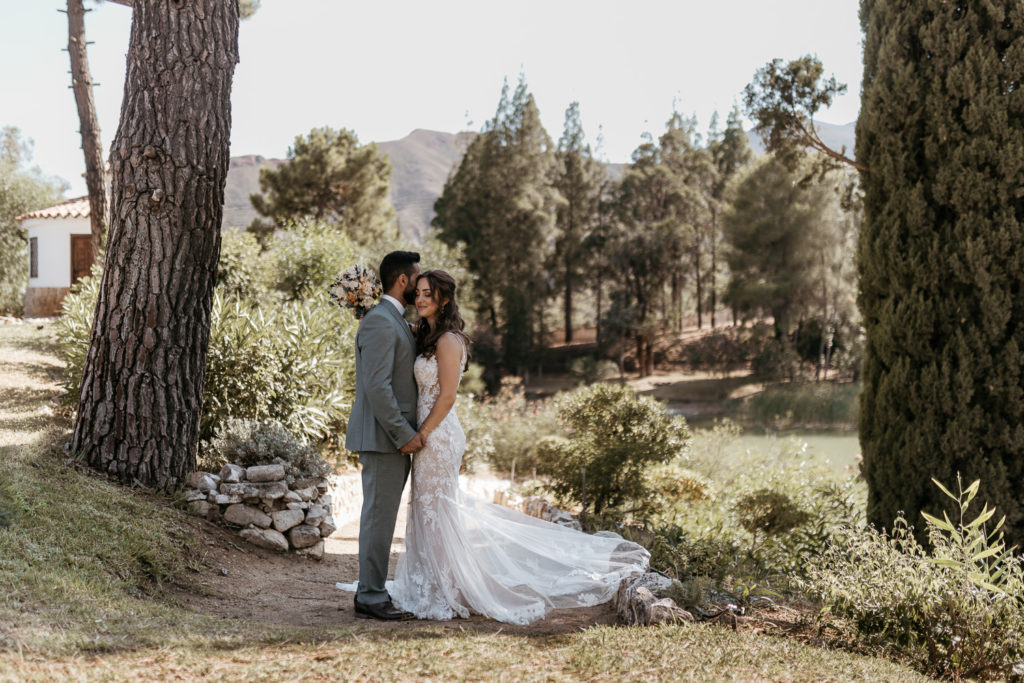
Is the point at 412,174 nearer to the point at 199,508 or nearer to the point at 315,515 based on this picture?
the point at 315,515

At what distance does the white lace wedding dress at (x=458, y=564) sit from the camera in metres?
4.40

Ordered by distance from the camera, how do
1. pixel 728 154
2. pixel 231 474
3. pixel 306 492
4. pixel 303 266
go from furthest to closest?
pixel 728 154 → pixel 303 266 → pixel 306 492 → pixel 231 474

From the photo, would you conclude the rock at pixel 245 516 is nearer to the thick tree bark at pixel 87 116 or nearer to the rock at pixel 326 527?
the rock at pixel 326 527

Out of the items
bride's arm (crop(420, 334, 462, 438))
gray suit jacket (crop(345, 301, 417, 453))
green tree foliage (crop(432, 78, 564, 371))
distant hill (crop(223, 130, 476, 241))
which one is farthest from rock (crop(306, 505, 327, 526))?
distant hill (crop(223, 130, 476, 241))

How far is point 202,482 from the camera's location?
5926 millimetres

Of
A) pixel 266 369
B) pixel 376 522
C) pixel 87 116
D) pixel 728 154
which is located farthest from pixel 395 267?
pixel 728 154

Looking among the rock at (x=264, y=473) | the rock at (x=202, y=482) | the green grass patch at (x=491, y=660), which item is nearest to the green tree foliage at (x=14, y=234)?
the rock at (x=202, y=482)

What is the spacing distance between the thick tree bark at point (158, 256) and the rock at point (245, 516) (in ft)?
1.52

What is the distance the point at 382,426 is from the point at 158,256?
8.44 feet

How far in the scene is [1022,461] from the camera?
6820 millimetres

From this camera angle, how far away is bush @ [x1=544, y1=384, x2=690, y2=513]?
23.9 feet

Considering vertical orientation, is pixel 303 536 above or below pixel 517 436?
above

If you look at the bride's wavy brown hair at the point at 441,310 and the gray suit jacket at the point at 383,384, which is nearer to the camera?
the gray suit jacket at the point at 383,384

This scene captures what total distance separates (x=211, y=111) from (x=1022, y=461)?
7.22 m
